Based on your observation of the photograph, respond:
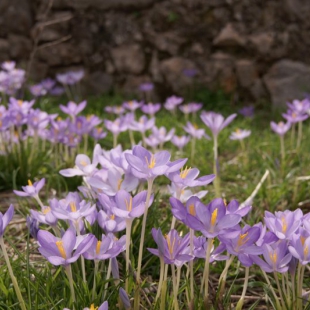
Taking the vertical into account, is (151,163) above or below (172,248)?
above

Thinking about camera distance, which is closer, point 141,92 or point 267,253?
point 267,253

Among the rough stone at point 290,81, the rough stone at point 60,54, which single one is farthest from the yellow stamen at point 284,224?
the rough stone at point 60,54

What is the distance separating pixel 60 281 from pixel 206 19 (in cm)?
353

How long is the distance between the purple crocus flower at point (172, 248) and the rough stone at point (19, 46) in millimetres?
3866

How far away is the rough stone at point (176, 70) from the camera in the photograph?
4.43 metres

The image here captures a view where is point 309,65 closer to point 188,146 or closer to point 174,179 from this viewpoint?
point 188,146

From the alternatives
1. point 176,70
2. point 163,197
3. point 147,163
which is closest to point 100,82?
point 176,70

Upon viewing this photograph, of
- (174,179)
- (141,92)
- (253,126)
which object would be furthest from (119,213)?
(141,92)

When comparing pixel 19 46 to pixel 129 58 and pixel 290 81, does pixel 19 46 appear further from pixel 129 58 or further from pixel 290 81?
pixel 290 81

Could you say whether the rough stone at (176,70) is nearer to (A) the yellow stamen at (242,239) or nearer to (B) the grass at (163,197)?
(B) the grass at (163,197)

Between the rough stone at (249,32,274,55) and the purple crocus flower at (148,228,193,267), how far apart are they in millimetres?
3496

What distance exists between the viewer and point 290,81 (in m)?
4.23

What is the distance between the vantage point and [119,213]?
100 centimetres

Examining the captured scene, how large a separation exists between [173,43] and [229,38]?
0.47 meters
